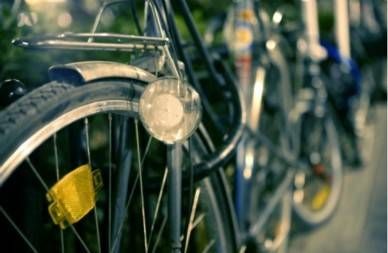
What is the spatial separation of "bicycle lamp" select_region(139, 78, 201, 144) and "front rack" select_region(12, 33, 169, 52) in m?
0.15

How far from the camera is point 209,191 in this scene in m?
3.02

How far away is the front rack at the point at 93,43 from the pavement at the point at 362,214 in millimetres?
2770

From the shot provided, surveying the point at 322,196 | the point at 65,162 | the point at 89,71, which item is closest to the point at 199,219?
the point at 65,162

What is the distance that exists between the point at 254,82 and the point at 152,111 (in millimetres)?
2035

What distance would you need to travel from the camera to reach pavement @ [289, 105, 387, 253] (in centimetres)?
507

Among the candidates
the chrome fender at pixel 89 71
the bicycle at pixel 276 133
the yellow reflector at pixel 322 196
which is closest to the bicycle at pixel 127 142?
the chrome fender at pixel 89 71

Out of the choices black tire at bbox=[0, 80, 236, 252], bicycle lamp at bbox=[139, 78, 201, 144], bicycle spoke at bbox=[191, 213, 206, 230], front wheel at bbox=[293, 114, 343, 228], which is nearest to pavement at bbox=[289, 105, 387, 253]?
front wheel at bbox=[293, 114, 343, 228]

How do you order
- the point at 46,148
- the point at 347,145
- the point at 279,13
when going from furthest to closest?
the point at 347,145 → the point at 279,13 → the point at 46,148

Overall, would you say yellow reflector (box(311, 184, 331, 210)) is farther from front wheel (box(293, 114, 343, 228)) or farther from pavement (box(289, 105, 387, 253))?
pavement (box(289, 105, 387, 253))

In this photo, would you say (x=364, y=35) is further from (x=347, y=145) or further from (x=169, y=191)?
(x=169, y=191)

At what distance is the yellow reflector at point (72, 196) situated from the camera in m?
2.27

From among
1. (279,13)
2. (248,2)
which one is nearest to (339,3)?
(279,13)

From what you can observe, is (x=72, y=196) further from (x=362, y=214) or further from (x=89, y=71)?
(x=362, y=214)

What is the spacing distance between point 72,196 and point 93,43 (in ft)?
1.41
